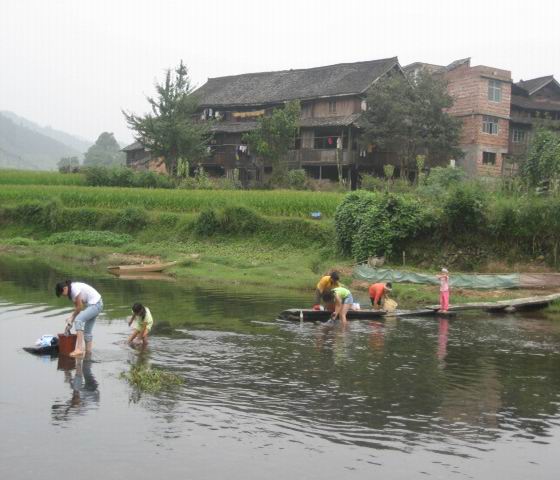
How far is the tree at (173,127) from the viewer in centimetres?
5634

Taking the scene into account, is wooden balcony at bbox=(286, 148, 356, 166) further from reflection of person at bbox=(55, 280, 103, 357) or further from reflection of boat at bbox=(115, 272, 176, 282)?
reflection of person at bbox=(55, 280, 103, 357)

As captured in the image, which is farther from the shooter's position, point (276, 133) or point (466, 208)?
point (276, 133)

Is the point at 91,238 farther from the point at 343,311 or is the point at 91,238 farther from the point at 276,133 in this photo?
the point at 343,311

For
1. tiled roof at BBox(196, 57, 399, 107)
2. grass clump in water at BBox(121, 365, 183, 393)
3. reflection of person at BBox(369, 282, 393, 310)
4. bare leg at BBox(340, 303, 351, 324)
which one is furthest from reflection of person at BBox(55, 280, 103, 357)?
tiled roof at BBox(196, 57, 399, 107)

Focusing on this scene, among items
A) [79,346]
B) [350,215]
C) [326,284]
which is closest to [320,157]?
[350,215]

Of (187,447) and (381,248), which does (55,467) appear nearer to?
(187,447)

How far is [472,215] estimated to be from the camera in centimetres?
3164

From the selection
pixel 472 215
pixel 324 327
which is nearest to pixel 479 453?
pixel 324 327

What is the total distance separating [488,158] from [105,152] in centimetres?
10338

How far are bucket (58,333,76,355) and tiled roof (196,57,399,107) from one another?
42.0 metres

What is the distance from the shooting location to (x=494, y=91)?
57.2 metres

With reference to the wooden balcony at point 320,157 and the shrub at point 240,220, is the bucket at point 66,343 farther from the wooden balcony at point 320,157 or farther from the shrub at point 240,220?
the wooden balcony at point 320,157

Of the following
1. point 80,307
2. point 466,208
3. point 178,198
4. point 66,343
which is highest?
point 178,198

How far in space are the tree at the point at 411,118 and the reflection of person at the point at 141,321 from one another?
1468 inches
